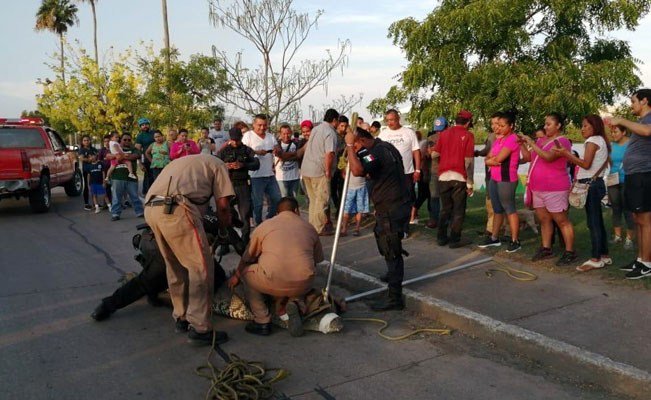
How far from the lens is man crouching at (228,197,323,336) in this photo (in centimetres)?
493

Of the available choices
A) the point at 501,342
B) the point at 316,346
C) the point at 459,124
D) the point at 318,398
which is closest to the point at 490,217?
the point at 459,124

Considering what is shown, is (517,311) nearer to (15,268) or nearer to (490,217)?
(490,217)

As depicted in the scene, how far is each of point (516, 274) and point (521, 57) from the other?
686 cm

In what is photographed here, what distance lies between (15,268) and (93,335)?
3141mm

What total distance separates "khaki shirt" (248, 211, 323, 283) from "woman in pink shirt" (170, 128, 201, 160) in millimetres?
2183

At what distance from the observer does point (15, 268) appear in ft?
24.2

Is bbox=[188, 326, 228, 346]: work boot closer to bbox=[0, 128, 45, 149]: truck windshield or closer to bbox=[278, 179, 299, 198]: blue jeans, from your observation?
bbox=[278, 179, 299, 198]: blue jeans

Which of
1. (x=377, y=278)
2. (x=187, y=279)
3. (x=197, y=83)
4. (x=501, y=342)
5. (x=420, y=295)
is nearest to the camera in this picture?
(x=501, y=342)

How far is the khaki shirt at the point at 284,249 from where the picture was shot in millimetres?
4930

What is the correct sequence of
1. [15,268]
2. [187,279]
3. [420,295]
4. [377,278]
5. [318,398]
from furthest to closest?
[15,268]
[377,278]
[420,295]
[187,279]
[318,398]

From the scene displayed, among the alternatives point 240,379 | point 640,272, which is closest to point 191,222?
point 240,379

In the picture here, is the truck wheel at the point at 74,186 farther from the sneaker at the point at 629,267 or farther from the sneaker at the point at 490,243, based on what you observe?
the sneaker at the point at 629,267

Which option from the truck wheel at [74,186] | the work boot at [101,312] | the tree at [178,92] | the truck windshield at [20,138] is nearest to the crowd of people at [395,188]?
the work boot at [101,312]

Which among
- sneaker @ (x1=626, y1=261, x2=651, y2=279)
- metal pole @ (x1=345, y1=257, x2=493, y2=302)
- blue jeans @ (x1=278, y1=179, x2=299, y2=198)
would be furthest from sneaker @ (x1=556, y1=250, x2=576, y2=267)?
blue jeans @ (x1=278, y1=179, x2=299, y2=198)
